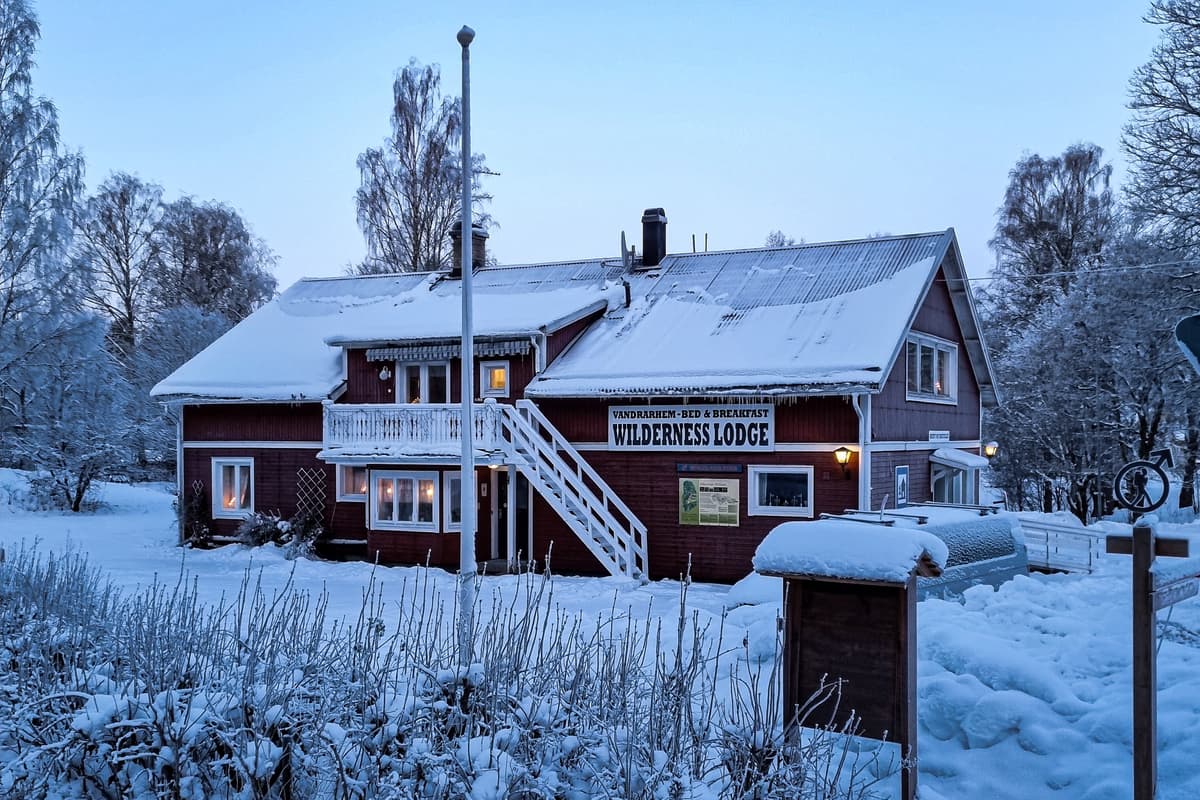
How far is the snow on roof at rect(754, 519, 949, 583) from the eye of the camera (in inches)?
218

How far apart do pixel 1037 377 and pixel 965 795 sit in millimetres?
27173

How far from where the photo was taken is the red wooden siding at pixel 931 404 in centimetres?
1770

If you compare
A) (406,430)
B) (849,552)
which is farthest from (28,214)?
(849,552)

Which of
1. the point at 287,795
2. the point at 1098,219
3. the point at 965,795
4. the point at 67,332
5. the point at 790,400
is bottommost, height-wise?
the point at 965,795

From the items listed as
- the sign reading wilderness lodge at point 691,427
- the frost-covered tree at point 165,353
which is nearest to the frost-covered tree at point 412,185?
the frost-covered tree at point 165,353

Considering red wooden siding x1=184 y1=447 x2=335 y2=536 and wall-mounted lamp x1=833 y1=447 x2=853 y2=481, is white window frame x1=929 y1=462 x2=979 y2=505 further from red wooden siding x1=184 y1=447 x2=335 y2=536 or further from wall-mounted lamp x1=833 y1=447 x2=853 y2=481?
red wooden siding x1=184 y1=447 x2=335 y2=536

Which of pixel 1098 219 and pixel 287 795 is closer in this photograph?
pixel 287 795

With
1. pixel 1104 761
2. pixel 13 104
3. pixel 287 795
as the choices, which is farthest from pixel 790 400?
pixel 13 104

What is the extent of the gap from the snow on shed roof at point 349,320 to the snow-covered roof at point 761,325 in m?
1.37

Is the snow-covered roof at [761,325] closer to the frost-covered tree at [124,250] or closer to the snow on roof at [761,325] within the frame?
the snow on roof at [761,325]

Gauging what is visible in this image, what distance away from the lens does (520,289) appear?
2383cm

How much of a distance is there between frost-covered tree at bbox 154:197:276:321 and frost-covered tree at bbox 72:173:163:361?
81 centimetres

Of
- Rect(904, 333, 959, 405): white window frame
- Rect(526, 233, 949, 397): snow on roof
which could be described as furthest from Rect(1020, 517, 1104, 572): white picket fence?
Rect(526, 233, 949, 397): snow on roof

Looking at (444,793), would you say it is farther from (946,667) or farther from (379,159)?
(379,159)
